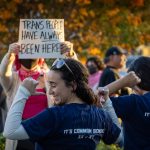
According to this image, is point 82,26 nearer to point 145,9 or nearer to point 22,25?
point 145,9

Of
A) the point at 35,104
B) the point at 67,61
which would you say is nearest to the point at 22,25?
the point at 35,104

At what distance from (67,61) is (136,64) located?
1112 mm

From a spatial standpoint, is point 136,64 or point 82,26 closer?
point 136,64

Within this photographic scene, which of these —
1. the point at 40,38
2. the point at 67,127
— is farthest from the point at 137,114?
the point at 40,38

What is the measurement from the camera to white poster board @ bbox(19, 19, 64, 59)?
6984 mm

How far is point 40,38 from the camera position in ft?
23.3

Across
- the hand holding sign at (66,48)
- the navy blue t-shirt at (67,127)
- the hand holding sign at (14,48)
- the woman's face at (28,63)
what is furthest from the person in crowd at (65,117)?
the woman's face at (28,63)

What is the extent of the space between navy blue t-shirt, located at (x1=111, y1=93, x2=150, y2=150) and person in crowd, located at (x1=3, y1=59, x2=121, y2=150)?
2.17ft

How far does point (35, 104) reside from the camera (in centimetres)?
697

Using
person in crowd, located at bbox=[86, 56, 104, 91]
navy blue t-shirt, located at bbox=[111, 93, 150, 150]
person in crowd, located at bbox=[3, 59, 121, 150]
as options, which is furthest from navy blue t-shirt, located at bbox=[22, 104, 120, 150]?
person in crowd, located at bbox=[86, 56, 104, 91]

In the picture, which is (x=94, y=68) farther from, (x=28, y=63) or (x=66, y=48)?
(x=66, y=48)

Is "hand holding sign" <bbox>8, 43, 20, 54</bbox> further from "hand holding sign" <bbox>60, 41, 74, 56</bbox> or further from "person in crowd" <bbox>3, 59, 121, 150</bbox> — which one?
"person in crowd" <bbox>3, 59, 121, 150</bbox>

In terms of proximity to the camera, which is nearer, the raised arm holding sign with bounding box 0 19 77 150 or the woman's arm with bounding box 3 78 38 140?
the woman's arm with bounding box 3 78 38 140

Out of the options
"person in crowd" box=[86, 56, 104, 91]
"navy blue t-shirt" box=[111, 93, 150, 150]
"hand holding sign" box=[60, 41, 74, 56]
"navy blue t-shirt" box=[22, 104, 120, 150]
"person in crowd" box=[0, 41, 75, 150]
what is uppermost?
"person in crowd" box=[86, 56, 104, 91]
